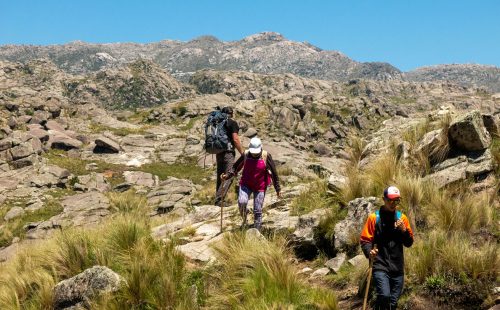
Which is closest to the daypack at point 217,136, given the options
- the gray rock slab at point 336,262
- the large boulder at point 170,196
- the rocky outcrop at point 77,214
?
the gray rock slab at point 336,262

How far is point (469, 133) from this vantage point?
11.3 meters

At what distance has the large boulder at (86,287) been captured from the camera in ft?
24.7

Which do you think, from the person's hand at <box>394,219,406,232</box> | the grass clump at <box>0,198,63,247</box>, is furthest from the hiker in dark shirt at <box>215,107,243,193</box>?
the grass clump at <box>0,198,63,247</box>

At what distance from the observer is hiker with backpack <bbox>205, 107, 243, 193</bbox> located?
1268 cm

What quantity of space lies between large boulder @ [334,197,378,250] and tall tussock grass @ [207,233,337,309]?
202 centimetres

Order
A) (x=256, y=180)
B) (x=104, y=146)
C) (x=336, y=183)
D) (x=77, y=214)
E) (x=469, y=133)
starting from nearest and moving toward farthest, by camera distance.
→ (x=256, y=180), (x=469, y=133), (x=336, y=183), (x=77, y=214), (x=104, y=146)

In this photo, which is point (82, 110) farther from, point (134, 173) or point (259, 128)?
point (134, 173)

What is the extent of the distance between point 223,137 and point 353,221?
4825 mm

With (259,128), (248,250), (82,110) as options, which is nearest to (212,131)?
(248,250)

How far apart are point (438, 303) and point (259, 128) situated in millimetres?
50374

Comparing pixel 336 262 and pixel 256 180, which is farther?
pixel 256 180

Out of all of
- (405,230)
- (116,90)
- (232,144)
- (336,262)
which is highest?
(116,90)

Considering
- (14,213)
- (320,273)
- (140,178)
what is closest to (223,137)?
(320,273)

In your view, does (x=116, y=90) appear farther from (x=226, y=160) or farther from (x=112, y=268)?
(x=112, y=268)
